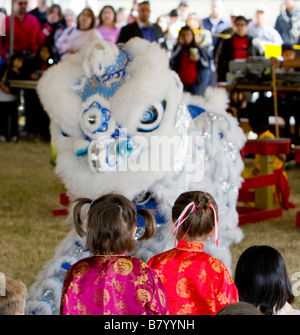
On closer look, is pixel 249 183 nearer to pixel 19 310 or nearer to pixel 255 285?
pixel 255 285

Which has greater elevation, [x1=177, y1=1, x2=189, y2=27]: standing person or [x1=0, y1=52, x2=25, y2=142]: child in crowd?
[x1=177, y1=1, x2=189, y2=27]: standing person

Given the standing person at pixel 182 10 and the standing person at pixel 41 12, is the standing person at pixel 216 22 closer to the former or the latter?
the standing person at pixel 182 10

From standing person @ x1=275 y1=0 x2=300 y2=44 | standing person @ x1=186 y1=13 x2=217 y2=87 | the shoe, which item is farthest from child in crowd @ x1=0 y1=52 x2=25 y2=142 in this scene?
standing person @ x1=275 y1=0 x2=300 y2=44

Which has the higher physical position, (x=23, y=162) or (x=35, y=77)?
(x=35, y=77)

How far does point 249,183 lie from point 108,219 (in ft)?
7.96

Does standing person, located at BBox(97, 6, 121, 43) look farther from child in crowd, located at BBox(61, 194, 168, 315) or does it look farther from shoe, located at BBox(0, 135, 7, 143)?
child in crowd, located at BBox(61, 194, 168, 315)

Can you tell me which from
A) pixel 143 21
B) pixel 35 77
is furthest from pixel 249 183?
pixel 35 77

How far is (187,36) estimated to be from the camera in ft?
23.7

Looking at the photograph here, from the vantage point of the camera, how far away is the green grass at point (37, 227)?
328 centimetres

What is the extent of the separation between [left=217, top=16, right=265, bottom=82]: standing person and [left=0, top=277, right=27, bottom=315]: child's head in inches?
238

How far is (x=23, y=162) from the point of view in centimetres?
619

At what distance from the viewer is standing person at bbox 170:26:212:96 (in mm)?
7277

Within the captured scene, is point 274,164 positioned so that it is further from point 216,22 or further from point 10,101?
point 216,22
